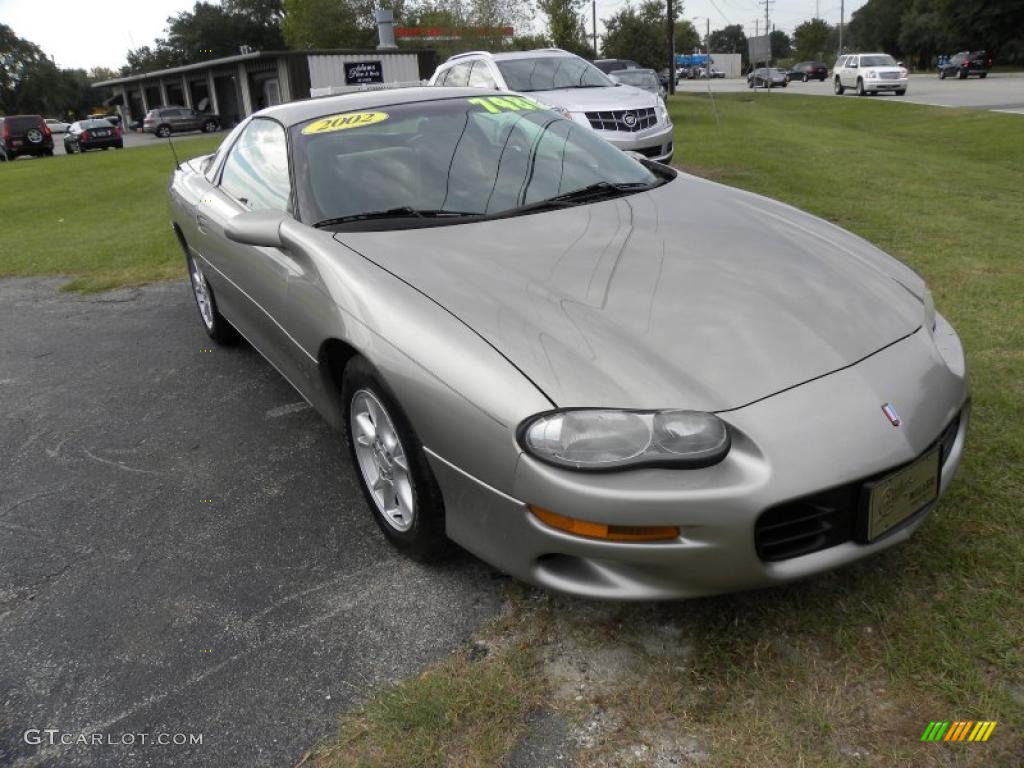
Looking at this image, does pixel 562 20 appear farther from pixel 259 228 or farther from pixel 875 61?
pixel 259 228

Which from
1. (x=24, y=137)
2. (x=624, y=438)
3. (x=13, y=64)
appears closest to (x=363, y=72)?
(x=24, y=137)

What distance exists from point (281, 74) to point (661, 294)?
41338mm

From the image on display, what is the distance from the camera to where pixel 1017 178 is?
8.68 metres

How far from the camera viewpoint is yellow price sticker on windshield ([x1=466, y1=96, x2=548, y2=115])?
3535 mm

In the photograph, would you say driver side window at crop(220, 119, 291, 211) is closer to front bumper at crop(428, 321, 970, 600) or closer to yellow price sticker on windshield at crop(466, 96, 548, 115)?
yellow price sticker on windshield at crop(466, 96, 548, 115)

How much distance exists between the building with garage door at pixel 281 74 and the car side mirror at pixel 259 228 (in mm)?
32178

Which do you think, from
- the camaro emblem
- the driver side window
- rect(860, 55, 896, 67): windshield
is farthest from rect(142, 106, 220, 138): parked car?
the camaro emblem

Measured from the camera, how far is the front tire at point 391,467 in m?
2.21

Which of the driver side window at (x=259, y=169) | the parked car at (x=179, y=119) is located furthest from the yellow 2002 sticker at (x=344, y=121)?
the parked car at (x=179, y=119)

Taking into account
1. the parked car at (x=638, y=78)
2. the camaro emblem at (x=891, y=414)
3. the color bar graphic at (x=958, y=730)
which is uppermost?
the parked car at (x=638, y=78)

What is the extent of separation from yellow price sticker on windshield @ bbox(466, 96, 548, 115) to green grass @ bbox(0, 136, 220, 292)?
408 centimetres

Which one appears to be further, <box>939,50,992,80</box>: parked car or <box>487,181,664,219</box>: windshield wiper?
<box>939,50,992,80</box>: parked car

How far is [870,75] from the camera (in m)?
27.4

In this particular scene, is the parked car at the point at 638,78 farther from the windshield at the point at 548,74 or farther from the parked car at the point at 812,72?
the parked car at the point at 812,72
